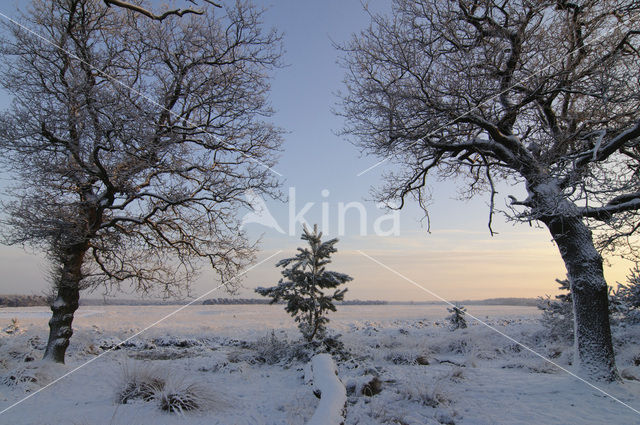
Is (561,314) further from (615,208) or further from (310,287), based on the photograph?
(310,287)

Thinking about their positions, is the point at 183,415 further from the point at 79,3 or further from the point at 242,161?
the point at 79,3

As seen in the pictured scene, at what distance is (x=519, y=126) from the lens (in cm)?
1048

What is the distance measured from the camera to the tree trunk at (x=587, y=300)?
7645mm

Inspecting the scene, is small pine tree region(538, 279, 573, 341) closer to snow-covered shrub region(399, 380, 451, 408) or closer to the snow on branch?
the snow on branch

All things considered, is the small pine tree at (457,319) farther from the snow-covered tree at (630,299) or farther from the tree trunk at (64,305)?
the tree trunk at (64,305)

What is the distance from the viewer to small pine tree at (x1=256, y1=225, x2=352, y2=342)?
9922mm

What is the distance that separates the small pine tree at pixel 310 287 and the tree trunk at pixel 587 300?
214 inches

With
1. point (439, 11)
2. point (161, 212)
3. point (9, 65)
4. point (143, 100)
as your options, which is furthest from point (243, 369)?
point (439, 11)

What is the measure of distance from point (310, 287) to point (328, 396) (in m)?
5.27

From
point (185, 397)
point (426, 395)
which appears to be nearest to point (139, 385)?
point (185, 397)

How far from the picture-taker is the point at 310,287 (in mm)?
10094

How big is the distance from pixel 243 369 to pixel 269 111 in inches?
293

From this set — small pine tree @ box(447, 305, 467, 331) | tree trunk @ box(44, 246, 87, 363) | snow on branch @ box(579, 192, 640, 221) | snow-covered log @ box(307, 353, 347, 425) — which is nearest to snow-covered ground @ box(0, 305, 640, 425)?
snow-covered log @ box(307, 353, 347, 425)

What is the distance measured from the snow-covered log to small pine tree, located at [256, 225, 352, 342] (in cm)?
323
